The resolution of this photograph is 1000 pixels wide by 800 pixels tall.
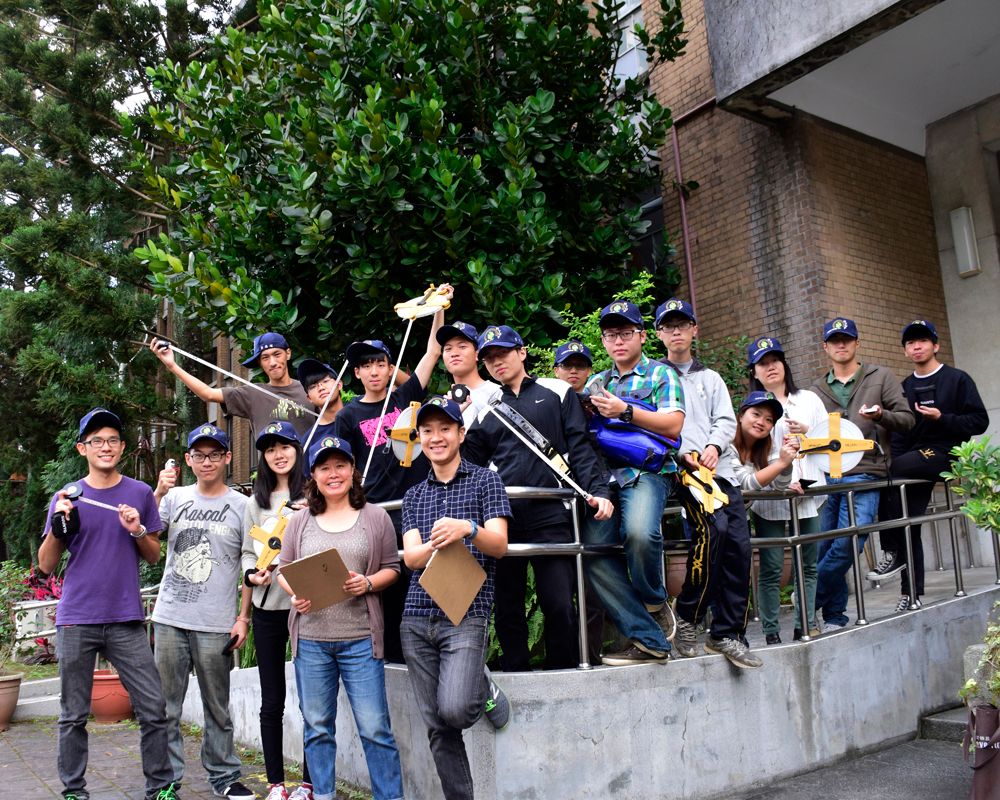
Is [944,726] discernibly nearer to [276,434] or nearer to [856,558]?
[856,558]

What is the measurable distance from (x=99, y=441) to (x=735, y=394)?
6.39m

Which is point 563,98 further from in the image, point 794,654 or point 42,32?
point 42,32

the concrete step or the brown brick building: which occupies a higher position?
the brown brick building

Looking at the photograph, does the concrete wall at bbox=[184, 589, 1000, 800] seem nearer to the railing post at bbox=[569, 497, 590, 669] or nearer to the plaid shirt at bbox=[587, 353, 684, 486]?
the railing post at bbox=[569, 497, 590, 669]

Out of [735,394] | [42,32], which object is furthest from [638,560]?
[42,32]

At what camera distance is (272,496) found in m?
5.55

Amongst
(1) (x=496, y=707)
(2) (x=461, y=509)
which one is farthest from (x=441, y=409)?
(1) (x=496, y=707)

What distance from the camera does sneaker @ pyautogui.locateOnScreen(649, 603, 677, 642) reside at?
5223mm

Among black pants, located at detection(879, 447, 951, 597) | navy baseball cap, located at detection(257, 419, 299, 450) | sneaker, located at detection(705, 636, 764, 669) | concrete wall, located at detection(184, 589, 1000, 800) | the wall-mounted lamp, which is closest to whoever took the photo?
concrete wall, located at detection(184, 589, 1000, 800)

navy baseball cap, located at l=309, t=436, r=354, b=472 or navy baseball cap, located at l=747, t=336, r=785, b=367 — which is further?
navy baseball cap, located at l=747, t=336, r=785, b=367

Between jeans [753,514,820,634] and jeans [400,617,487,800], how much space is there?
7.59ft

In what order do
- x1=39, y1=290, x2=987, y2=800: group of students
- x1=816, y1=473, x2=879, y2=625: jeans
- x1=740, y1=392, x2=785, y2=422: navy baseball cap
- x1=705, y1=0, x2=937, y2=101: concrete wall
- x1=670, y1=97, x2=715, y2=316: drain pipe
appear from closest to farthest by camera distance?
x1=39, y1=290, x2=987, y2=800: group of students
x1=740, y1=392, x2=785, y2=422: navy baseball cap
x1=816, y1=473, x2=879, y2=625: jeans
x1=705, y1=0, x2=937, y2=101: concrete wall
x1=670, y1=97, x2=715, y2=316: drain pipe

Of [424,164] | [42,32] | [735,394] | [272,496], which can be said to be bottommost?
[272,496]

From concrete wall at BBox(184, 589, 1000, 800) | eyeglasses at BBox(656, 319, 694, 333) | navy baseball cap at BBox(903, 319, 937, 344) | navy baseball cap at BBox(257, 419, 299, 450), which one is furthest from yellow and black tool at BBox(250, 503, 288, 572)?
navy baseball cap at BBox(903, 319, 937, 344)
